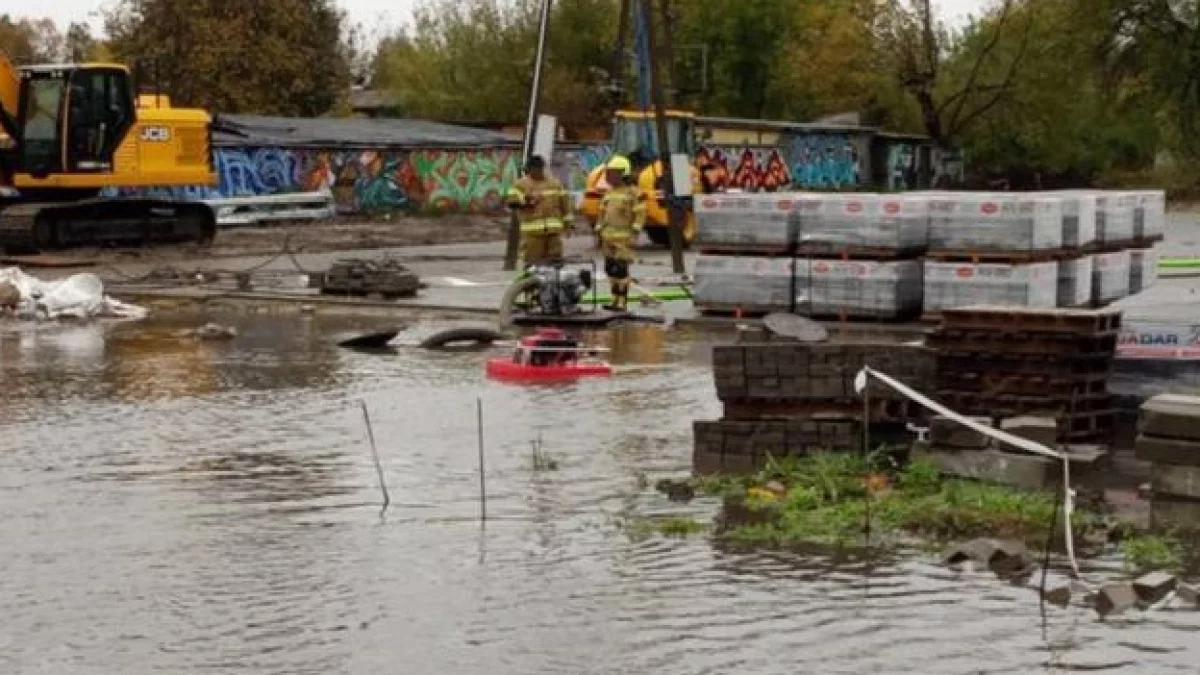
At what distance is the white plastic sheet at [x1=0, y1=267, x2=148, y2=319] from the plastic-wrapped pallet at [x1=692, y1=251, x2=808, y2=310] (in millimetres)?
6879

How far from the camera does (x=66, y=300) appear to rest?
2431 centimetres

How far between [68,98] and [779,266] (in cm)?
1601

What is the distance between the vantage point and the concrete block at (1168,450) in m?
11.6

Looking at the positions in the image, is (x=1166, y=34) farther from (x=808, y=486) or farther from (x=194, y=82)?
(x=808, y=486)

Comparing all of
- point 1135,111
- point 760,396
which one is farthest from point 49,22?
point 760,396

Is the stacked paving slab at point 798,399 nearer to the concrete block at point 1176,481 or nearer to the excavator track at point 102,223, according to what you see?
the concrete block at point 1176,481

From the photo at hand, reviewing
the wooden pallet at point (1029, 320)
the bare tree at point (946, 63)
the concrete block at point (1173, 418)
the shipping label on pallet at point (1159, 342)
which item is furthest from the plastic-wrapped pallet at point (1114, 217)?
the bare tree at point (946, 63)

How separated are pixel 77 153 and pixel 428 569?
83.8 feet

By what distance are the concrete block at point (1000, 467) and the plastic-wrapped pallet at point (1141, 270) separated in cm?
1127

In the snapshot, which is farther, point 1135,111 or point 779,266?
point 1135,111

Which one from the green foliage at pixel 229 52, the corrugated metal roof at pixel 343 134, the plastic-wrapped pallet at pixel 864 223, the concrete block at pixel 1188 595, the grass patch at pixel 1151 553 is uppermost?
the green foliage at pixel 229 52

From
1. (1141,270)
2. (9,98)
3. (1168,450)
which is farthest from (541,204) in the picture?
(9,98)

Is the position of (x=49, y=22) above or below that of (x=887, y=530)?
above

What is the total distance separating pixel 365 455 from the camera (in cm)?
1364
